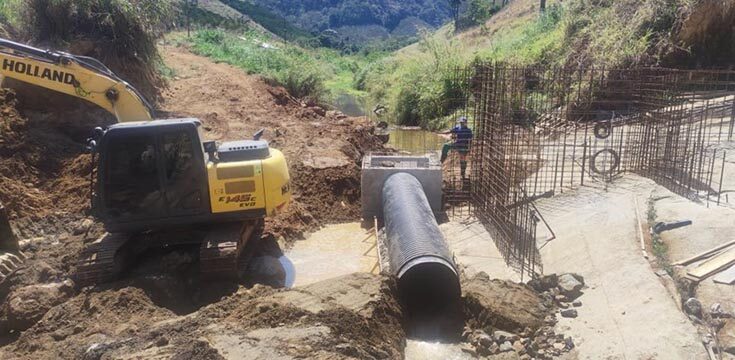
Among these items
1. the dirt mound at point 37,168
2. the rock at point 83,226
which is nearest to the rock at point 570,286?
the rock at point 83,226

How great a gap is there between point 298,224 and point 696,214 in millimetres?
7372

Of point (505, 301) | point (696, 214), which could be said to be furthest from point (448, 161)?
point (505, 301)

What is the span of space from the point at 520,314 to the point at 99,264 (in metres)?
5.78

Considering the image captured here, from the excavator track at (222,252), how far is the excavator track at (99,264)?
1190 mm

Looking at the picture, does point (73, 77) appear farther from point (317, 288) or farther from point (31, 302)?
point (317, 288)

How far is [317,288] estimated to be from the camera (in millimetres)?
7785

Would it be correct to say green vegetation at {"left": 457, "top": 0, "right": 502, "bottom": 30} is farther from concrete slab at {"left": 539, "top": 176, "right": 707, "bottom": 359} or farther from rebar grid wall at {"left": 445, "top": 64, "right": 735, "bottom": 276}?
concrete slab at {"left": 539, "top": 176, "right": 707, "bottom": 359}

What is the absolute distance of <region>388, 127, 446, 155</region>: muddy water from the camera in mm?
22987

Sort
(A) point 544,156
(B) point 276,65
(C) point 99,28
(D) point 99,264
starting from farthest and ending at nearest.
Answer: (B) point 276,65 < (C) point 99,28 < (A) point 544,156 < (D) point 99,264

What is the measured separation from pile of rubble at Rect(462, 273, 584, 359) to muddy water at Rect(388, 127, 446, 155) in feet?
45.0

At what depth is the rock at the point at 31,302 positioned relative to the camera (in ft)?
24.6

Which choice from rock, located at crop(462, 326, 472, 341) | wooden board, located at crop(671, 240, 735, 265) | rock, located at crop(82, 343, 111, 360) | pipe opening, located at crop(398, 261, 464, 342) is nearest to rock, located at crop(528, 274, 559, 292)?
pipe opening, located at crop(398, 261, 464, 342)

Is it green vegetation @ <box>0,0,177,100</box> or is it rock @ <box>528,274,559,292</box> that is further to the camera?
green vegetation @ <box>0,0,177,100</box>

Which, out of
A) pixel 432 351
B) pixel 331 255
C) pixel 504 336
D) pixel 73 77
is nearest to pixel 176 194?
pixel 73 77
